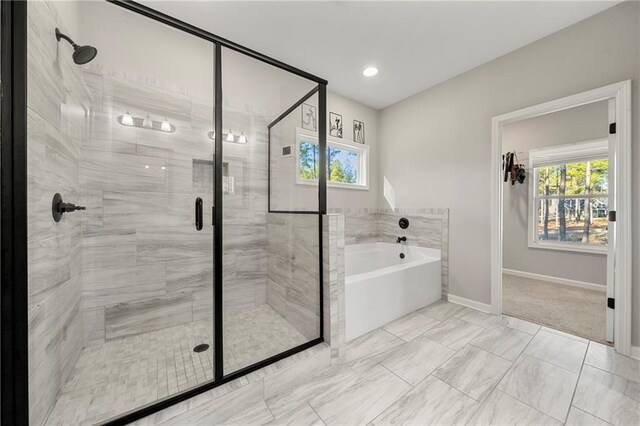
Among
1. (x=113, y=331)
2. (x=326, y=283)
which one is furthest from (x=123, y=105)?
(x=326, y=283)

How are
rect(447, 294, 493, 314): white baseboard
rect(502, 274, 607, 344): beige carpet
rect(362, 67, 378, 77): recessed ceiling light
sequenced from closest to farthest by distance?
1. rect(502, 274, 607, 344): beige carpet
2. rect(447, 294, 493, 314): white baseboard
3. rect(362, 67, 378, 77): recessed ceiling light

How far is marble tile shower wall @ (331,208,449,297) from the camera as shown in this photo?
2.97 meters

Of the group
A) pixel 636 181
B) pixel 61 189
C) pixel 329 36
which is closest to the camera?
pixel 61 189

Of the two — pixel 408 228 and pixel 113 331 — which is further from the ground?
pixel 408 228

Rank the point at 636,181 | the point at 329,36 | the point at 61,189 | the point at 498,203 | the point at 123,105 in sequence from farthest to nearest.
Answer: the point at 498,203, the point at 329,36, the point at 123,105, the point at 636,181, the point at 61,189

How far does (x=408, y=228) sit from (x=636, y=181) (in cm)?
197

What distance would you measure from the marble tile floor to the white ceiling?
8.67 feet

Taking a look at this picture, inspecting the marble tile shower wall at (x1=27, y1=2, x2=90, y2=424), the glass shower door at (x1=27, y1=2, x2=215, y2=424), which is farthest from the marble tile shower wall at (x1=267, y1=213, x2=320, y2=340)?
the marble tile shower wall at (x1=27, y1=2, x2=90, y2=424)

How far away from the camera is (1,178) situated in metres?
0.87

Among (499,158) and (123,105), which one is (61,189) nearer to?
(123,105)

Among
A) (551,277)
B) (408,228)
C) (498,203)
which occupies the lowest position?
(551,277)

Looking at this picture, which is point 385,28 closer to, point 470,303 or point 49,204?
point 49,204

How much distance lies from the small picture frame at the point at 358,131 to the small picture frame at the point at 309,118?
4.95 feet

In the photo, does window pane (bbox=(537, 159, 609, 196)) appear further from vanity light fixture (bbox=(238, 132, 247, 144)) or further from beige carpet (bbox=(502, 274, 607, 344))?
vanity light fixture (bbox=(238, 132, 247, 144))
